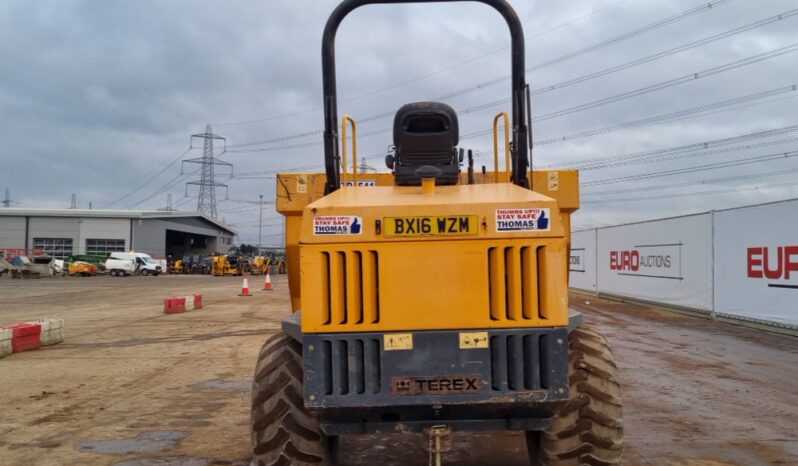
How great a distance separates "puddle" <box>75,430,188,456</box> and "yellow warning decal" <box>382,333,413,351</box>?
332 cm

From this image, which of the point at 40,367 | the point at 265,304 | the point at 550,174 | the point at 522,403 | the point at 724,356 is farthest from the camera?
the point at 265,304

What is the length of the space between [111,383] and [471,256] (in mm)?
7300

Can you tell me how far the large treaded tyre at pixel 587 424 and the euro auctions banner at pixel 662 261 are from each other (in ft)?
49.3

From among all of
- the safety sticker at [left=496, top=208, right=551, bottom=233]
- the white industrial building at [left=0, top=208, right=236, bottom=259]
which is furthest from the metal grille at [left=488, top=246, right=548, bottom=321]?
the white industrial building at [left=0, top=208, right=236, bottom=259]

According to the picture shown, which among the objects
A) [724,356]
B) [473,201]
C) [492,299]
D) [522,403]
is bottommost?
[724,356]

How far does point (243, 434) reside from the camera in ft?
20.7

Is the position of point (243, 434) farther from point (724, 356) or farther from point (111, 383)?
point (724, 356)

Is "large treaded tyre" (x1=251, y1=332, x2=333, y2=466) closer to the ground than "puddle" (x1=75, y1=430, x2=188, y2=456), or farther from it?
farther from it

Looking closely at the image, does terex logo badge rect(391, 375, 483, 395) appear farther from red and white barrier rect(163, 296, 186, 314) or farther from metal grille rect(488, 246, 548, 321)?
red and white barrier rect(163, 296, 186, 314)

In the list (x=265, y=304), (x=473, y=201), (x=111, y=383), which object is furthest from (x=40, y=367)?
(x=265, y=304)

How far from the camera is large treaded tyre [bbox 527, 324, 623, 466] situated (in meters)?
3.95

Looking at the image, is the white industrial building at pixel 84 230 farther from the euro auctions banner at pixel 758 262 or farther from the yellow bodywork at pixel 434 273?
the yellow bodywork at pixel 434 273

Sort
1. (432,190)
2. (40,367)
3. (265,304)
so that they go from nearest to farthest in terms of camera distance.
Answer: (432,190) → (40,367) → (265,304)

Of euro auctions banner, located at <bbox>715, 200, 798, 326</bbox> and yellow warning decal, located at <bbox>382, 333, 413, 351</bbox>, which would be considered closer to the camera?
yellow warning decal, located at <bbox>382, 333, 413, 351</bbox>
